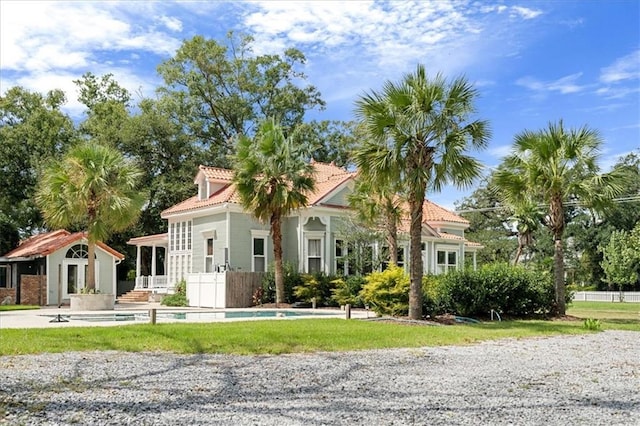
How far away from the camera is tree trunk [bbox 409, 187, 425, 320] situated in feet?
59.5

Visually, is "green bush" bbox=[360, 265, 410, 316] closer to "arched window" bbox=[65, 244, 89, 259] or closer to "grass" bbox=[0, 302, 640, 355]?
"grass" bbox=[0, 302, 640, 355]

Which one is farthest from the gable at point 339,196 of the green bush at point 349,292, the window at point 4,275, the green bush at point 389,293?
the window at point 4,275

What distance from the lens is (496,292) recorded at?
21.2m

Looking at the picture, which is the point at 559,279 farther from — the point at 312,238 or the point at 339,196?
the point at 339,196

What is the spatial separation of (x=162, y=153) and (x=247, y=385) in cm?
3511

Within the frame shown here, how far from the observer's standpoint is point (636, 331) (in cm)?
1827

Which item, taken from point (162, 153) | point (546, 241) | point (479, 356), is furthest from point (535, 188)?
point (546, 241)

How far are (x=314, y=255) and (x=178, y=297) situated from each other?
6.24 meters

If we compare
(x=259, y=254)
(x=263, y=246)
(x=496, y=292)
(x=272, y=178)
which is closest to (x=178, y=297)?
(x=259, y=254)

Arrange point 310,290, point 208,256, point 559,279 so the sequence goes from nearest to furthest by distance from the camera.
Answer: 1. point 559,279
2. point 310,290
3. point 208,256

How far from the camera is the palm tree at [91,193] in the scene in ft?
86.6

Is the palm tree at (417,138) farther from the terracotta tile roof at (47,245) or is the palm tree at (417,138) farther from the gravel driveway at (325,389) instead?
the terracotta tile roof at (47,245)

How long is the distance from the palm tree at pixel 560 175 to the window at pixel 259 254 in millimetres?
12365

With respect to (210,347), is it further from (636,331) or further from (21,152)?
(21,152)
